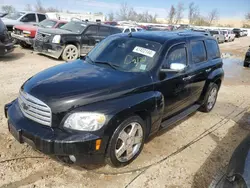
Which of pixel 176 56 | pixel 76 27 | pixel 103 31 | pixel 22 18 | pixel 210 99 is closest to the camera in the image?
pixel 176 56

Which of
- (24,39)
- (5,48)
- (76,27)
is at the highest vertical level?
(76,27)

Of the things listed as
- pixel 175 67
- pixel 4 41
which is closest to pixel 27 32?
pixel 4 41

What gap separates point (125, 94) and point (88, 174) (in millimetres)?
1141

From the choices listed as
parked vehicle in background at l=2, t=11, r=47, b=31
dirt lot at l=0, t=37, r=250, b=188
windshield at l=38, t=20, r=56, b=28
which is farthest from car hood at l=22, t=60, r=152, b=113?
parked vehicle in background at l=2, t=11, r=47, b=31

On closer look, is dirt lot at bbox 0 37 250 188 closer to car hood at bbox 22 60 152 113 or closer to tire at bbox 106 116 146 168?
tire at bbox 106 116 146 168

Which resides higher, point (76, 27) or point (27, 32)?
point (76, 27)

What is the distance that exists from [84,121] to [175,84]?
5.96 ft

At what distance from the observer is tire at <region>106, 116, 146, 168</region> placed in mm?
2928

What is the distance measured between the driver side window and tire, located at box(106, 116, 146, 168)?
3.47 ft

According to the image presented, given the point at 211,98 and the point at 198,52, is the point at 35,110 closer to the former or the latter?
the point at 198,52

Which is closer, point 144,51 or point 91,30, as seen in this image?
point 144,51

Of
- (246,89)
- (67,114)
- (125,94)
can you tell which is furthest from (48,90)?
(246,89)

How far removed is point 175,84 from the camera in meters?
3.88

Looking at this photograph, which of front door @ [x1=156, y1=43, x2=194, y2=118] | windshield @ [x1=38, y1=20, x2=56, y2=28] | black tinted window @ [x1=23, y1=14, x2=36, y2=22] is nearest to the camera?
front door @ [x1=156, y1=43, x2=194, y2=118]
